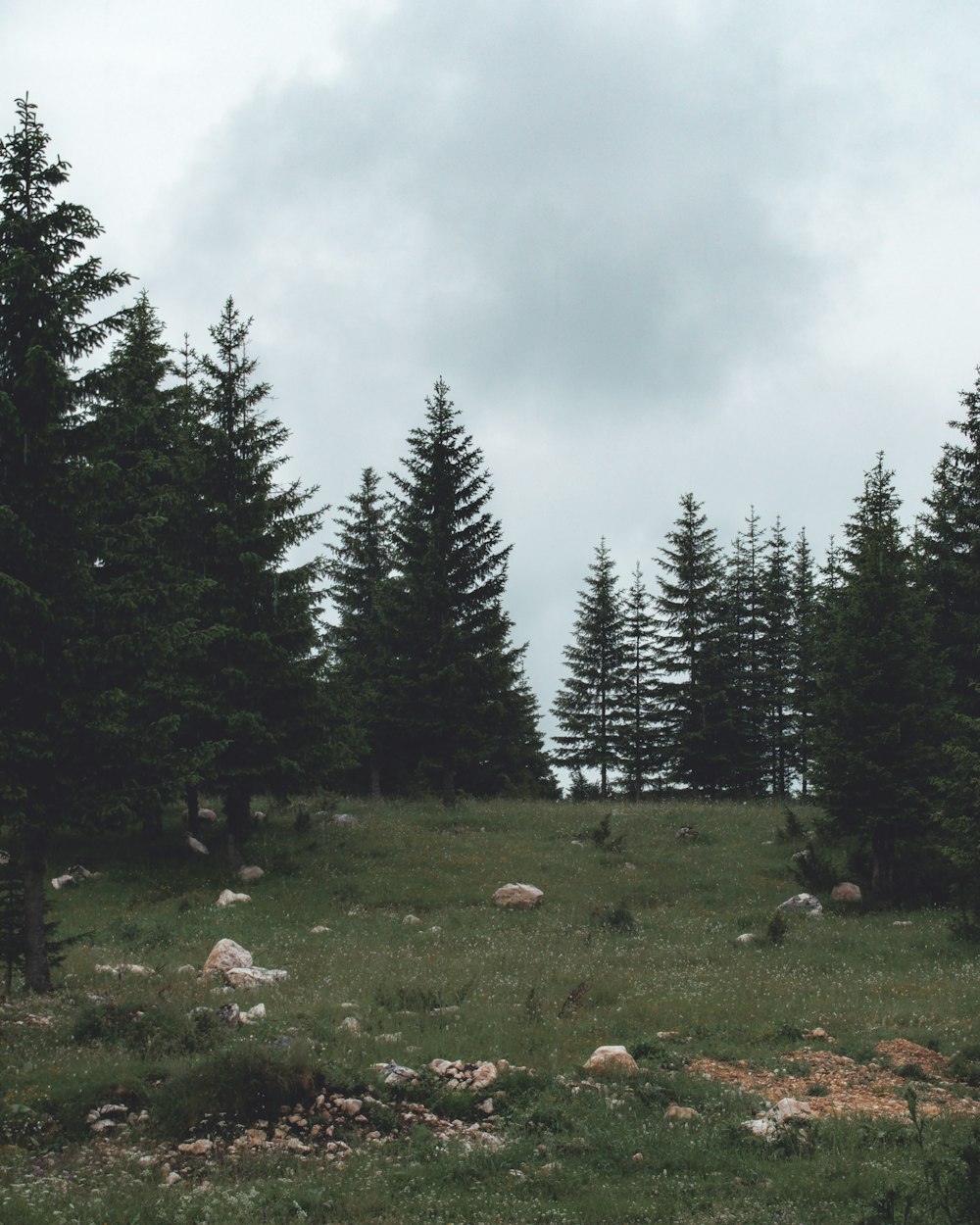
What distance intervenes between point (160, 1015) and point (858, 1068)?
9577 millimetres

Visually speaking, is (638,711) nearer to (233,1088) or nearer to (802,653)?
(802,653)

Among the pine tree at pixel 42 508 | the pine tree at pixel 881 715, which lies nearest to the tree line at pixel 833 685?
the pine tree at pixel 881 715

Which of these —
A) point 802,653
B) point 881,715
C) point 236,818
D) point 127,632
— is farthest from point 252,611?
point 802,653

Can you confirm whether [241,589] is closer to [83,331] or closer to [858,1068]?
[83,331]

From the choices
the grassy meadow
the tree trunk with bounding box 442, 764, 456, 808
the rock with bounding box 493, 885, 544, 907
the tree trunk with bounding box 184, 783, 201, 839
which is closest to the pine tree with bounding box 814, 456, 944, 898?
→ the grassy meadow

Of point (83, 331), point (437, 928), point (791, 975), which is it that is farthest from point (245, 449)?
point (791, 975)

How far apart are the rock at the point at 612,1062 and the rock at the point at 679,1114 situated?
3.98 feet

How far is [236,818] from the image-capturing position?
88.3 ft

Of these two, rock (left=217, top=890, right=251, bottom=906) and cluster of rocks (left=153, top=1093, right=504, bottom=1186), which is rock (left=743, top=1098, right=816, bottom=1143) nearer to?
cluster of rocks (left=153, top=1093, right=504, bottom=1186)

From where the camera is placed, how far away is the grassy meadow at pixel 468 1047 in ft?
27.5

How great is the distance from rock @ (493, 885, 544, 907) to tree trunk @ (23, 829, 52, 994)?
11553mm

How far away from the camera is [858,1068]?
41.2 feet

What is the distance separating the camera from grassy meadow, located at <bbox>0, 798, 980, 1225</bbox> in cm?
839

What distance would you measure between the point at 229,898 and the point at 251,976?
769cm
